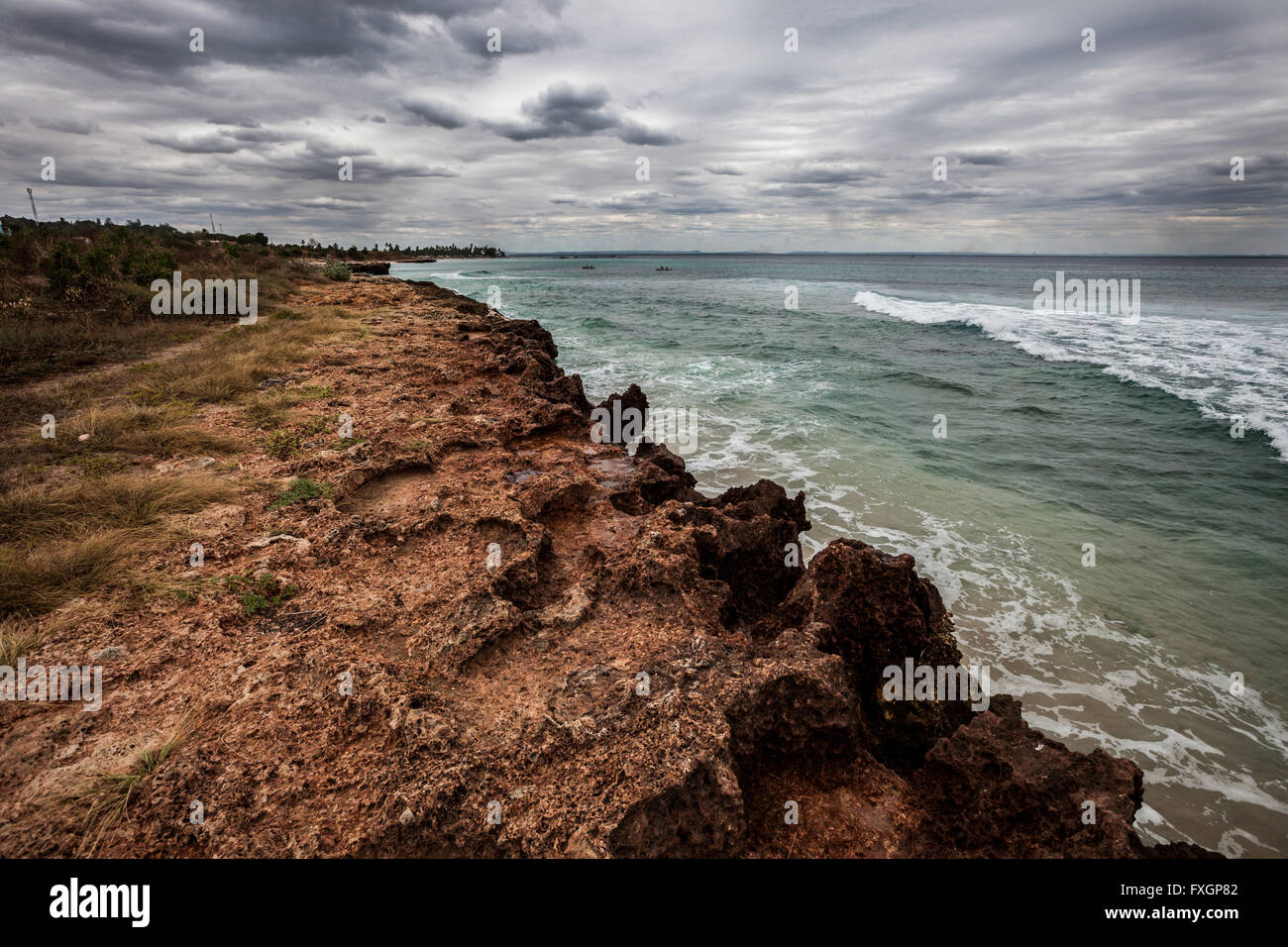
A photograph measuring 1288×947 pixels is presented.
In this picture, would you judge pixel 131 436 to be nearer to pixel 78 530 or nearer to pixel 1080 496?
pixel 78 530

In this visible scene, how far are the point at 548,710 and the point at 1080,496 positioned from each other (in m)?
11.9

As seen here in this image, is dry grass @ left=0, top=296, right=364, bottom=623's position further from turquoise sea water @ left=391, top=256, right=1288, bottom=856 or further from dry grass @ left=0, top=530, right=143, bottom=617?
turquoise sea water @ left=391, top=256, right=1288, bottom=856

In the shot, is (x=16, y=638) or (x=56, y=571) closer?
(x=16, y=638)

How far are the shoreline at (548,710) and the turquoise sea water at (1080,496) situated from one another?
273cm

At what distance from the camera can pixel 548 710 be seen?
11.6 ft

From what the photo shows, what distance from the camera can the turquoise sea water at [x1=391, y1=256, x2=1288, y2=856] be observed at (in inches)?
219

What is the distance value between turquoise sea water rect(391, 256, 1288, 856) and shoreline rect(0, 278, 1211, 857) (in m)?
2.73

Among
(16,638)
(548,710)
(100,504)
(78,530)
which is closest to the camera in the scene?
(548,710)

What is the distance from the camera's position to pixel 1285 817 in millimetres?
4668

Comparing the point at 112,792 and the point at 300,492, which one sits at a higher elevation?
the point at 300,492

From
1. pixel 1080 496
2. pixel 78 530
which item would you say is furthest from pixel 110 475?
pixel 1080 496

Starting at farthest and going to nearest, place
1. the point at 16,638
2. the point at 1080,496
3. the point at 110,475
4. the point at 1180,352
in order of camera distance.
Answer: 1. the point at 1180,352
2. the point at 1080,496
3. the point at 110,475
4. the point at 16,638

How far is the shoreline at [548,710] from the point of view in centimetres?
284
